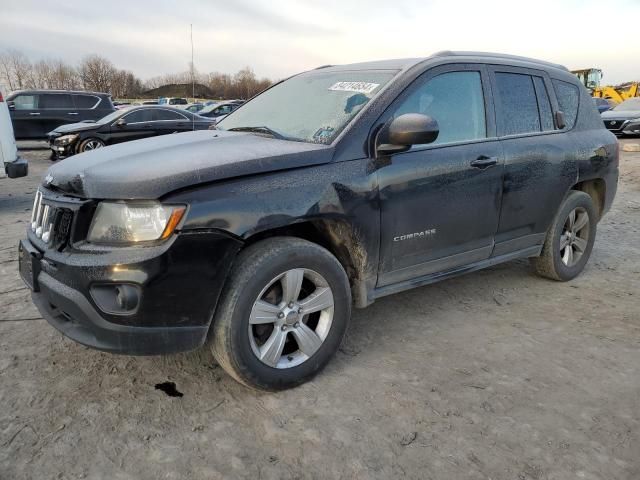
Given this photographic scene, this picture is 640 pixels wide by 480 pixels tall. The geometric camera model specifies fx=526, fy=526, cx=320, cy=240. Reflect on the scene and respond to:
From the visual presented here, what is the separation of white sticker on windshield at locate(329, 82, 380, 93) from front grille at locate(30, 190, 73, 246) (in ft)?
5.73

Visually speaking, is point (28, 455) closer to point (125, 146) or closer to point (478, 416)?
point (125, 146)

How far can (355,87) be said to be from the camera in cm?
322

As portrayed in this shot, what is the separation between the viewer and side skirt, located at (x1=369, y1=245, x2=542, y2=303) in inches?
121


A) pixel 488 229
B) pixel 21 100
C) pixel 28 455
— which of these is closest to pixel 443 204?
pixel 488 229

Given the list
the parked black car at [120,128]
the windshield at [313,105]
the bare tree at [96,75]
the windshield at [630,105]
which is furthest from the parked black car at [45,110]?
the bare tree at [96,75]

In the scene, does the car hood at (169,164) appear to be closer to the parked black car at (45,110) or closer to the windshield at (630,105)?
the parked black car at (45,110)

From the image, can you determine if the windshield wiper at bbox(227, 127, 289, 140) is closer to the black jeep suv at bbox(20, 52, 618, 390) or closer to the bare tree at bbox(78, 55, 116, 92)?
the black jeep suv at bbox(20, 52, 618, 390)

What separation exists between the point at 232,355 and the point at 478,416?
120cm

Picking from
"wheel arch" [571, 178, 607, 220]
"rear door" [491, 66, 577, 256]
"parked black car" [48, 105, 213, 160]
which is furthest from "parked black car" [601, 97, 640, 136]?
"rear door" [491, 66, 577, 256]

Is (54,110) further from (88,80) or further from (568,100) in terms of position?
(88,80)

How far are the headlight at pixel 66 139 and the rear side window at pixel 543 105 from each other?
1094 centimetres

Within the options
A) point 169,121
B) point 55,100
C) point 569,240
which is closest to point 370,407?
point 569,240

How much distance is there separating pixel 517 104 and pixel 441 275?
1427 mm

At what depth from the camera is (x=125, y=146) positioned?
3059 millimetres
